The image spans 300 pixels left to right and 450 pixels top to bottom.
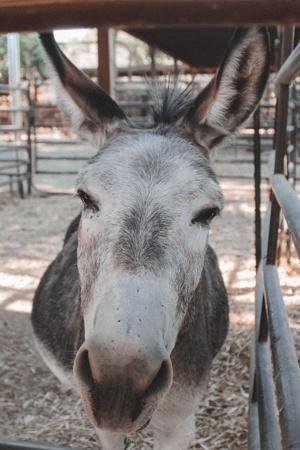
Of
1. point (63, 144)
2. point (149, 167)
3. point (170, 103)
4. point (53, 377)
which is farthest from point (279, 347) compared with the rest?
point (63, 144)

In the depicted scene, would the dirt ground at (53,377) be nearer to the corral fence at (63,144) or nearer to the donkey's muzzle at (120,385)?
the donkey's muzzle at (120,385)

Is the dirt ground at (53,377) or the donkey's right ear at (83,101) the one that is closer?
the donkey's right ear at (83,101)

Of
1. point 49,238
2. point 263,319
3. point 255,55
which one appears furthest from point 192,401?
point 49,238

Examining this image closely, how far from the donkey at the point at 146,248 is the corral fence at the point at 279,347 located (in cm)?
26

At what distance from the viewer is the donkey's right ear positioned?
6.59 ft

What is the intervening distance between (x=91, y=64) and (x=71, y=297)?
71.3ft

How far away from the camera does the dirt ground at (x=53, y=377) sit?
311 centimetres

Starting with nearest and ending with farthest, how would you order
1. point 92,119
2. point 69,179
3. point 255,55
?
point 255,55 → point 92,119 → point 69,179

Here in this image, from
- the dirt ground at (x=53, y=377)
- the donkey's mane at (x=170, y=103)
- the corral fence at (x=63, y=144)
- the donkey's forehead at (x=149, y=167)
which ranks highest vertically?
the donkey's mane at (x=170, y=103)

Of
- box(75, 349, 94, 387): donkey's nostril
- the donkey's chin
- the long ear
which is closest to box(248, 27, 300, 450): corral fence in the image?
the long ear

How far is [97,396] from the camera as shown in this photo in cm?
134

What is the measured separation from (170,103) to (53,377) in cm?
229

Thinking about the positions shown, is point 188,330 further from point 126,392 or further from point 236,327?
point 236,327

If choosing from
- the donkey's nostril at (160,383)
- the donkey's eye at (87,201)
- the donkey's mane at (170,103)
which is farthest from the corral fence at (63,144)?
the donkey's nostril at (160,383)
